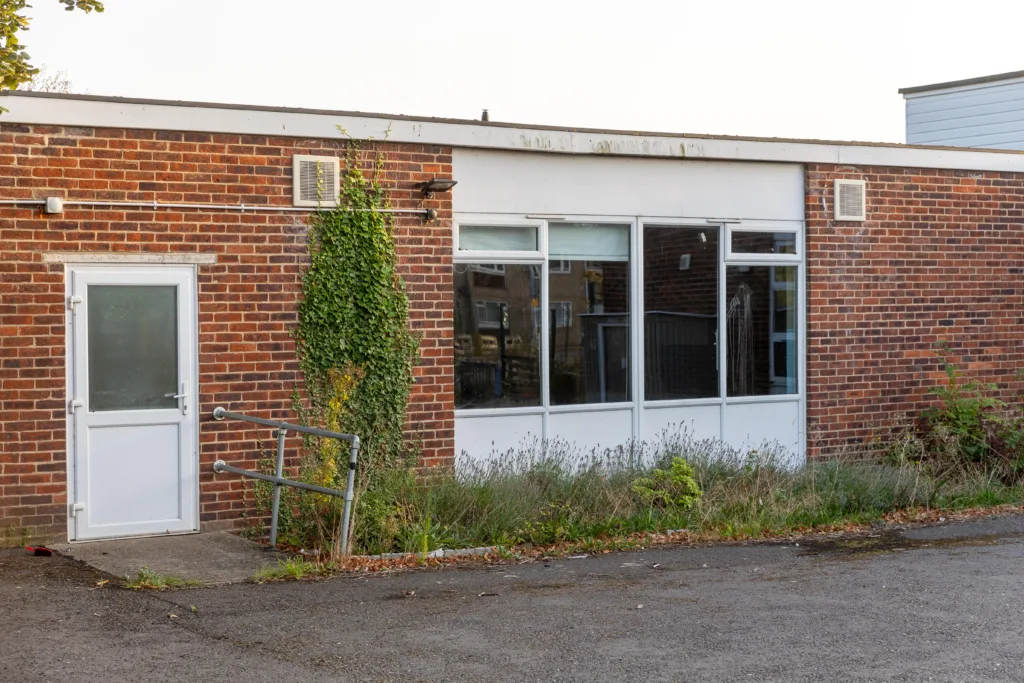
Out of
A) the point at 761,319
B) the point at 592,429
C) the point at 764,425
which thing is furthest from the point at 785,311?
the point at 592,429

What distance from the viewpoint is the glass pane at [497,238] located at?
11.1m

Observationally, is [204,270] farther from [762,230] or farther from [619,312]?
[762,230]

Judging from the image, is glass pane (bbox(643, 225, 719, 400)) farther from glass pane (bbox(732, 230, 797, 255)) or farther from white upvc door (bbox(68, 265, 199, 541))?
white upvc door (bbox(68, 265, 199, 541))

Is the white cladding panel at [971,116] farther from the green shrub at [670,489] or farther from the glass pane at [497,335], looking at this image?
the green shrub at [670,489]

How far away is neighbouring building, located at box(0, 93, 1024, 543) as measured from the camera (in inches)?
371

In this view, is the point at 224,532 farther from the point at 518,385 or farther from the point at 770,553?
the point at 770,553

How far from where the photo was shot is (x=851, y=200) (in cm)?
1273

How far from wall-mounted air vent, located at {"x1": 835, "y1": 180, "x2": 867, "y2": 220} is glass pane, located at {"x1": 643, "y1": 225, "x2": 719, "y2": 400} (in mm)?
1454

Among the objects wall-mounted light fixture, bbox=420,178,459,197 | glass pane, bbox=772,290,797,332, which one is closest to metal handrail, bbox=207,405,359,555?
wall-mounted light fixture, bbox=420,178,459,197

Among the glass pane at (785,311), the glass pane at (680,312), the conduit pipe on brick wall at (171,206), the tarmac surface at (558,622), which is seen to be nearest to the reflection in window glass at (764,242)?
the glass pane at (680,312)

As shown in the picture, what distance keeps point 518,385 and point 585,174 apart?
2111mm

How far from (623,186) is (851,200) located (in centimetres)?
265

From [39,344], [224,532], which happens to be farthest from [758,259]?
[39,344]

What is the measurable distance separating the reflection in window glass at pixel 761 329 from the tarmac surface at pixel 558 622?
3.57 m
